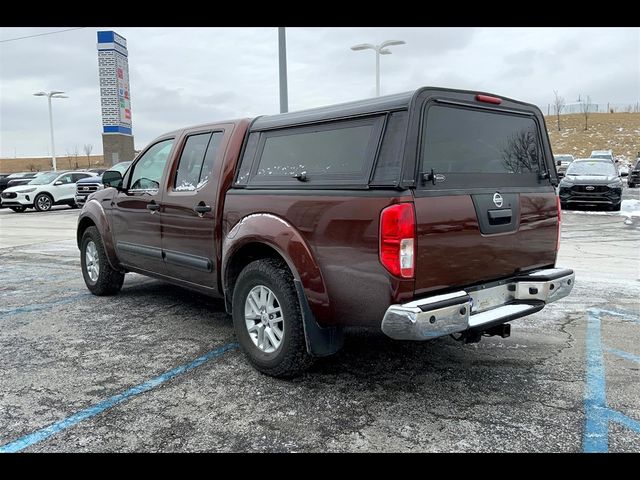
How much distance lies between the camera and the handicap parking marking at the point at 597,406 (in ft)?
9.53

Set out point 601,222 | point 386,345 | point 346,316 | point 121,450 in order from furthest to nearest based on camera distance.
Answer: point 601,222
point 386,345
point 346,316
point 121,450

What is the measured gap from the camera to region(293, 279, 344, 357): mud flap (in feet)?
11.4

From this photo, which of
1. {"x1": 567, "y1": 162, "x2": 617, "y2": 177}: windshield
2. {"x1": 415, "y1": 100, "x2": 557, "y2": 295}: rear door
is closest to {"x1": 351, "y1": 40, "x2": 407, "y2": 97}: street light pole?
{"x1": 567, "y1": 162, "x2": 617, "y2": 177}: windshield

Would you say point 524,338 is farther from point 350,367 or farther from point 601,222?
point 601,222

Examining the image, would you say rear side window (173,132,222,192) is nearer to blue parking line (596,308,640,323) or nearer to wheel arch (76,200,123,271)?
wheel arch (76,200,123,271)

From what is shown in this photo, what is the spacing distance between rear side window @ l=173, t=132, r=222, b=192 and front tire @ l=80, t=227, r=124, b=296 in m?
1.73

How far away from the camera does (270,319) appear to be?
149 inches

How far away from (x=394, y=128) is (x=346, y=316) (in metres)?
1.18

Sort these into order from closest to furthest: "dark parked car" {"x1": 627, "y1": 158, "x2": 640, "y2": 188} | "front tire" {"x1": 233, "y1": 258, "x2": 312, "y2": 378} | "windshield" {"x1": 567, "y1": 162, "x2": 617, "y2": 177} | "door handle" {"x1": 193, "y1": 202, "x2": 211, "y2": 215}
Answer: "front tire" {"x1": 233, "y1": 258, "x2": 312, "y2": 378} < "door handle" {"x1": 193, "y1": 202, "x2": 211, "y2": 215} < "windshield" {"x1": 567, "y1": 162, "x2": 617, "y2": 177} < "dark parked car" {"x1": 627, "y1": 158, "x2": 640, "y2": 188}

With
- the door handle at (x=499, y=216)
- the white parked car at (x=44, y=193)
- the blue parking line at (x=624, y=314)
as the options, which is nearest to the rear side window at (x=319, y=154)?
the door handle at (x=499, y=216)

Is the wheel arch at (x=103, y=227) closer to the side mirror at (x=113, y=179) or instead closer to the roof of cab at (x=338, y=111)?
the side mirror at (x=113, y=179)

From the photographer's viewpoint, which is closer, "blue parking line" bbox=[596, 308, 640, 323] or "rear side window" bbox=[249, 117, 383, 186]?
"rear side window" bbox=[249, 117, 383, 186]
